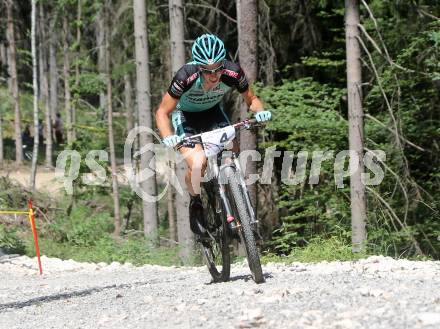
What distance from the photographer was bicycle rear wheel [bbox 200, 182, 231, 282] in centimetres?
761

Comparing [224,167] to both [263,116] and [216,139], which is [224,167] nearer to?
[216,139]

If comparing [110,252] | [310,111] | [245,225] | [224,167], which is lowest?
[110,252]

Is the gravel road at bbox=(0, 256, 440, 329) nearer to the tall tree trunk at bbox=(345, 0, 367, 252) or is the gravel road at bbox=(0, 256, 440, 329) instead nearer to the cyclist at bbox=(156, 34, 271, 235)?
the cyclist at bbox=(156, 34, 271, 235)

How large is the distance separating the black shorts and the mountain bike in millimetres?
437

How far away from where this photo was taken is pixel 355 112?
43.0ft

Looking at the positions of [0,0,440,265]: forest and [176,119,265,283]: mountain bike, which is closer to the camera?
[176,119,265,283]: mountain bike

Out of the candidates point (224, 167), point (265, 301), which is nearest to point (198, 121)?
point (224, 167)

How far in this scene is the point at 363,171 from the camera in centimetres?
1329

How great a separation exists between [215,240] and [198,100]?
1476 mm

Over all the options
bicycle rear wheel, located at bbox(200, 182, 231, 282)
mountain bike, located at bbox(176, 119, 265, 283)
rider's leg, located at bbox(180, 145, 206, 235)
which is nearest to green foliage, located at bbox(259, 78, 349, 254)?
bicycle rear wheel, located at bbox(200, 182, 231, 282)

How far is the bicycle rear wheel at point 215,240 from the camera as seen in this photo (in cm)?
761

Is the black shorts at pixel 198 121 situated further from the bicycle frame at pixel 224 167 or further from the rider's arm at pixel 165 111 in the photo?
the bicycle frame at pixel 224 167

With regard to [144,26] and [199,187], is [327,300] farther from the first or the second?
[144,26]

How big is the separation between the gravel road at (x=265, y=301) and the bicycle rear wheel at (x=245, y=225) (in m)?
0.19
